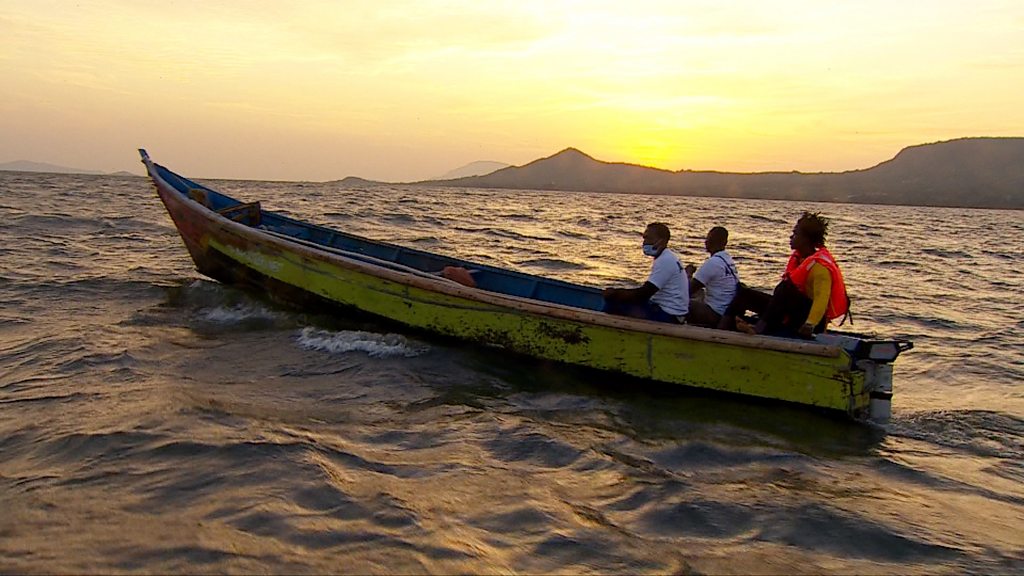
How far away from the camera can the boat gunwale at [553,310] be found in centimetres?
723

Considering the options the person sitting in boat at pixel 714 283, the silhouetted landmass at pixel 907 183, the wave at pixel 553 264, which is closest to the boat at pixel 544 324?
the person sitting in boat at pixel 714 283

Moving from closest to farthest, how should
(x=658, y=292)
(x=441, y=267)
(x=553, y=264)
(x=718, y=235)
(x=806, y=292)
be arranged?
(x=806, y=292), (x=718, y=235), (x=658, y=292), (x=441, y=267), (x=553, y=264)

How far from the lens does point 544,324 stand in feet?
27.5

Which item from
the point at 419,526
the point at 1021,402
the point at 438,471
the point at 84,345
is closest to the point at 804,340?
the point at 1021,402

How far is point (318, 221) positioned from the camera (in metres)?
29.4

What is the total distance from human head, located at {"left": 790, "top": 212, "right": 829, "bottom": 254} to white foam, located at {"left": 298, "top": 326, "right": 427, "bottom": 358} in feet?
14.8

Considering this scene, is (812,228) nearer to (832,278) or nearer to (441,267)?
(832,278)

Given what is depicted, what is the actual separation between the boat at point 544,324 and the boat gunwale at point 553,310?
1cm

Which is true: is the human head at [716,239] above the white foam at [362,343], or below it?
above

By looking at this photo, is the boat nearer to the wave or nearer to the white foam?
the white foam

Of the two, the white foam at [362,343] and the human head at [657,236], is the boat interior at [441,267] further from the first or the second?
the human head at [657,236]

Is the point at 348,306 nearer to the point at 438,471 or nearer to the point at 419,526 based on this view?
the point at 438,471

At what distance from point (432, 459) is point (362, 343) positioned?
3752 mm

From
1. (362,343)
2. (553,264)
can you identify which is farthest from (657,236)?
(553,264)
